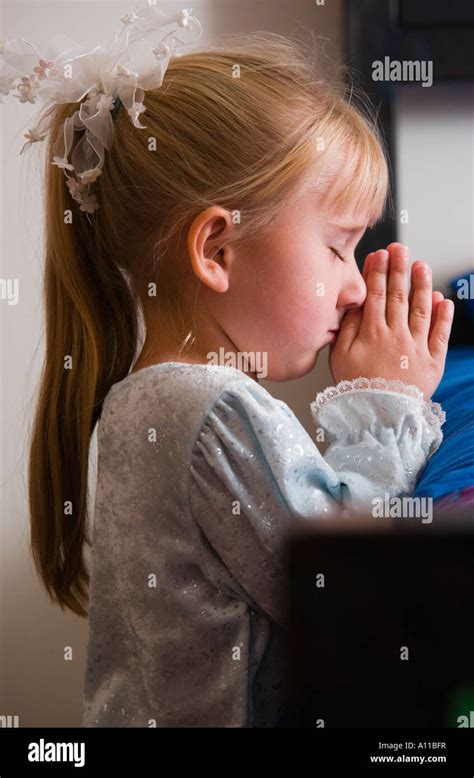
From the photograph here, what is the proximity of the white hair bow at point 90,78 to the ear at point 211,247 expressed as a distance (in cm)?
10

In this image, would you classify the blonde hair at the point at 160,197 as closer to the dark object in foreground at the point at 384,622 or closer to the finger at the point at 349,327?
the finger at the point at 349,327

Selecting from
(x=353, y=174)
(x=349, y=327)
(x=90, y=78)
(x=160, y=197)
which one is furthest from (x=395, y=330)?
(x=90, y=78)

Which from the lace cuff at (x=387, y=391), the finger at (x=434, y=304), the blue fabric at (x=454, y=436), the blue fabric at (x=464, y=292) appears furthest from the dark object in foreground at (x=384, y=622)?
the blue fabric at (x=464, y=292)

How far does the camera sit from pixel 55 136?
943mm

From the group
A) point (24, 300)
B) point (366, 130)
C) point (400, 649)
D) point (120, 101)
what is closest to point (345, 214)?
point (366, 130)

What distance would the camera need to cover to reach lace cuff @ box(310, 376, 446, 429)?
89 centimetres

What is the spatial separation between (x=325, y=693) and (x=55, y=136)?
60cm

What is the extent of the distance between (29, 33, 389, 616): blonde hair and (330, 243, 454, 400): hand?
64 mm

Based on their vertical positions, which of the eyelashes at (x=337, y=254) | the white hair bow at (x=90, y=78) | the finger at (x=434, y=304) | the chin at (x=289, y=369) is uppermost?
the white hair bow at (x=90, y=78)

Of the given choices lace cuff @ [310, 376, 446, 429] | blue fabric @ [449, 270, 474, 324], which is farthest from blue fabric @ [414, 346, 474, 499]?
blue fabric @ [449, 270, 474, 324]

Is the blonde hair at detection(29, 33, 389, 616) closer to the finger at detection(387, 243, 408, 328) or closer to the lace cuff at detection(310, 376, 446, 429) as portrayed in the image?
the finger at detection(387, 243, 408, 328)

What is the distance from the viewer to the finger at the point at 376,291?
37.0 inches

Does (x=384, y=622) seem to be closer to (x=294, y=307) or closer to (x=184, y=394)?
(x=184, y=394)

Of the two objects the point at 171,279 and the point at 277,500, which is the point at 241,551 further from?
the point at 171,279
